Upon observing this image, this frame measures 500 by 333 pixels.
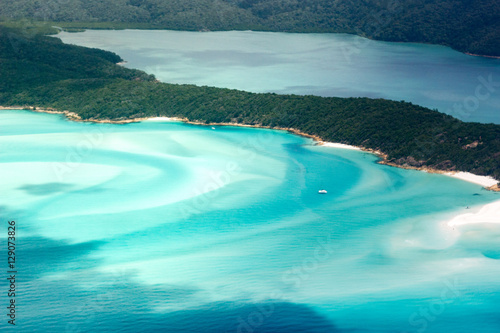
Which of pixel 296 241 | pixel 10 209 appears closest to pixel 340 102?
pixel 296 241

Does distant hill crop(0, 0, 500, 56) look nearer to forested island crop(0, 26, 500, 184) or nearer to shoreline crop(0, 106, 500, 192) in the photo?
forested island crop(0, 26, 500, 184)

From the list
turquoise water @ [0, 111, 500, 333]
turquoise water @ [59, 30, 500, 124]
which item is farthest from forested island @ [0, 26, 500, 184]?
turquoise water @ [59, 30, 500, 124]

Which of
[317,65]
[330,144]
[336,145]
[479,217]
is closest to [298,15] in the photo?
[317,65]

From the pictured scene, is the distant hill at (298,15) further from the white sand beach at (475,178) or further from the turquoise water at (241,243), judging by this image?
the turquoise water at (241,243)

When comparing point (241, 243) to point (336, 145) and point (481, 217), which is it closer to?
point (481, 217)

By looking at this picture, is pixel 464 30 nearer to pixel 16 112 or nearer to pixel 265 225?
pixel 16 112

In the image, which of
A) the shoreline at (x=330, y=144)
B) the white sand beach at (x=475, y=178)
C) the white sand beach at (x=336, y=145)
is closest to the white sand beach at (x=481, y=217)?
the shoreline at (x=330, y=144)

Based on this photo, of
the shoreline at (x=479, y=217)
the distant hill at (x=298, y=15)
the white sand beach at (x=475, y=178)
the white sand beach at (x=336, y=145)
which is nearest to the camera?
the shoreline at (x=479, y=217)
